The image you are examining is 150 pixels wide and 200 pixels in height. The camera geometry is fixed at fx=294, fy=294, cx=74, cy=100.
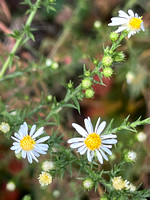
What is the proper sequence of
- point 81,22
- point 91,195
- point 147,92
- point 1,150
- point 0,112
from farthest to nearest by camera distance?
1. point 81,22
2. point 147,92
3. point 1,150
4. point 91,195
5. point 0,112

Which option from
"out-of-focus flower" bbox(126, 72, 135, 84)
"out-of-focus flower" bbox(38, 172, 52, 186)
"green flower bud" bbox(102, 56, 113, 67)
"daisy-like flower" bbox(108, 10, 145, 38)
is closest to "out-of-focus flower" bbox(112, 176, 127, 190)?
"out-of-focus flower" bbox(38, 172, 52, 186)

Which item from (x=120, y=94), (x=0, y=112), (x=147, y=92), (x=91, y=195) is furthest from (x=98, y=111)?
(x=0, y=112)

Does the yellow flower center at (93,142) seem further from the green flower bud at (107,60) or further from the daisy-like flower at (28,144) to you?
the green flower bud at (107,60)

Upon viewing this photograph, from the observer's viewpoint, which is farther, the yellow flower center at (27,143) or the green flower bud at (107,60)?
the yellow flower center at (27,143)

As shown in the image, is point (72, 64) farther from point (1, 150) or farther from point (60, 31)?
point (1, 150)

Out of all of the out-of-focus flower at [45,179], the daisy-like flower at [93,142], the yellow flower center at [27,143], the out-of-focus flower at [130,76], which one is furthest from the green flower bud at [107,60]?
the out-of-focus flower at [130,76]

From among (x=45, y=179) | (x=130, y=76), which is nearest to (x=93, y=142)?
(x=45, y=179)

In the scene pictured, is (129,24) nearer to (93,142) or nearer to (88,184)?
(93,142)

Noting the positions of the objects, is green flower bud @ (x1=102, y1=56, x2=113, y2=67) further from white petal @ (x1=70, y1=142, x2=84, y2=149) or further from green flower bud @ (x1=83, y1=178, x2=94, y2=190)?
green flower bud @ (x1=83, y1=178, x2=94, y2=190)
